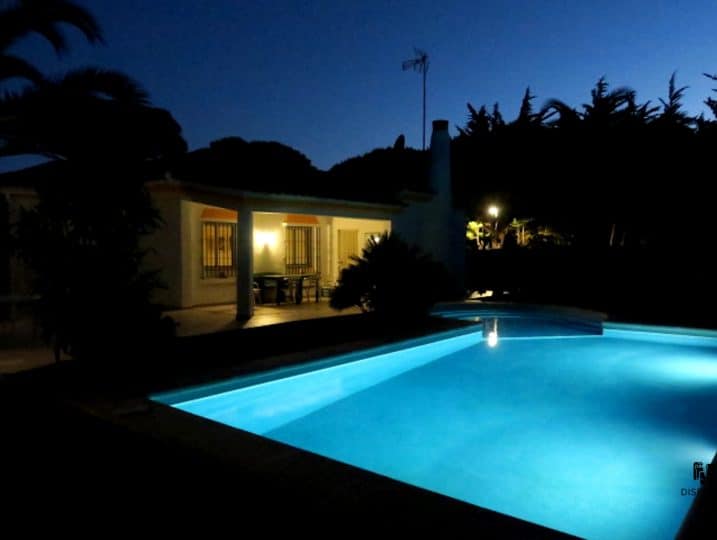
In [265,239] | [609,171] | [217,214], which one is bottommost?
[265,239]

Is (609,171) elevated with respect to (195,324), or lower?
elevated

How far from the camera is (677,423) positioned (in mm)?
6691

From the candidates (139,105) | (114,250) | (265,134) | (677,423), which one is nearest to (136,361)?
(114,250)

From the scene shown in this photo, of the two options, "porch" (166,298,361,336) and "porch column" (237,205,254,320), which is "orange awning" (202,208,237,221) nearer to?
"porch column" (237,205,254,320)

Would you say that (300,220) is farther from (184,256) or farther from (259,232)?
(184,256)

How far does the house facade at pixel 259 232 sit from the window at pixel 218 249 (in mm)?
27

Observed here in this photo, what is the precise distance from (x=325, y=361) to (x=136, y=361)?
243 cm

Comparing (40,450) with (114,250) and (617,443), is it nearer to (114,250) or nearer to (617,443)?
(114,250)

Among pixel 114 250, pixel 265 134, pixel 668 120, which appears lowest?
pixel 114 250

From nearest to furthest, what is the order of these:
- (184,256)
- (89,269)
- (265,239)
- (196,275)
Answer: (89,269)
(184,256)
(196,275)
(265,239)

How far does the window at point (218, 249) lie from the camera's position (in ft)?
47.7

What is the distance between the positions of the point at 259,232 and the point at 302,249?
2.21m

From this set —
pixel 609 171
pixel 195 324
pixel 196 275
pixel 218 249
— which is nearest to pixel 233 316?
pixel 195 324

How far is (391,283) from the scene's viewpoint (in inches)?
466
